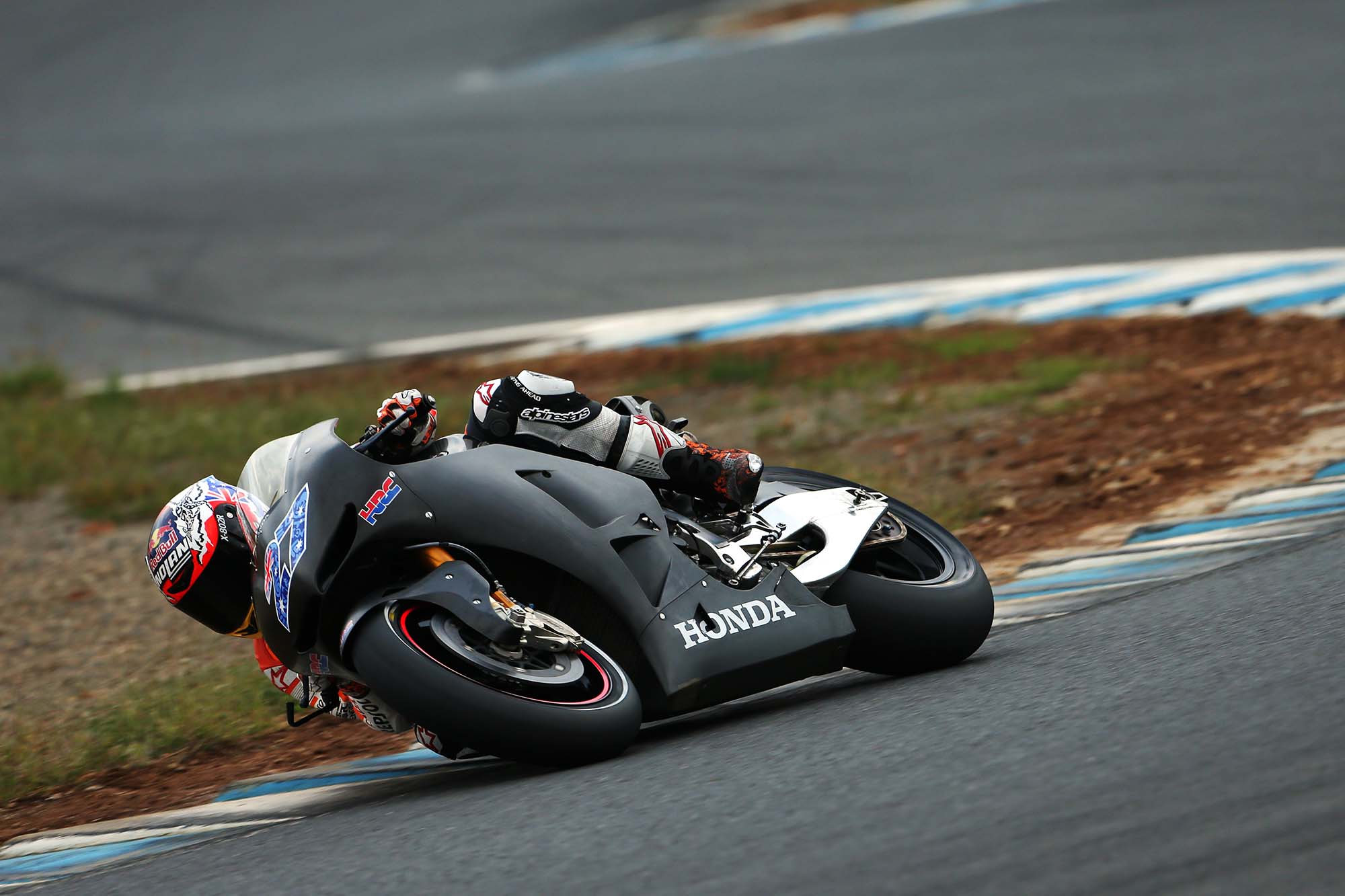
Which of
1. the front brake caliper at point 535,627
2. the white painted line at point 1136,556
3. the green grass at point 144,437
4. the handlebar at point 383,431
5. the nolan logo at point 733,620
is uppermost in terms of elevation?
the green grass at point 144,437

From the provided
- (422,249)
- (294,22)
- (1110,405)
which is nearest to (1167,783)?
(1110,405)

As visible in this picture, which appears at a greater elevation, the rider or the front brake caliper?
the rider

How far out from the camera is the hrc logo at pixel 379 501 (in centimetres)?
402

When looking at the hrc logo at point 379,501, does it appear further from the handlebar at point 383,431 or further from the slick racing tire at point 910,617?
the slick racing tire at point 910,617

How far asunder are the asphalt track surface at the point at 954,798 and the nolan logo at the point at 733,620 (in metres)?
0.25

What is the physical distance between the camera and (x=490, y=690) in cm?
379

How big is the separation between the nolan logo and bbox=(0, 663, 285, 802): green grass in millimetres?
2068

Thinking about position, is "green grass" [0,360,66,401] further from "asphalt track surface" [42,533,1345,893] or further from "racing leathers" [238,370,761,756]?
"asphalt track surface" [42,533,1345,893]

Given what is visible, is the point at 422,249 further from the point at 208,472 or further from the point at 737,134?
the point at 208,472

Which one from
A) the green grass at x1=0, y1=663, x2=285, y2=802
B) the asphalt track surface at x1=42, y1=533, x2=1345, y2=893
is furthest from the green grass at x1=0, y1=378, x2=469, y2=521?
the asphalt track surface at x1=42, y1=533, x2=1345, y2=893

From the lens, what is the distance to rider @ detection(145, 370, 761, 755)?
13.8 ft

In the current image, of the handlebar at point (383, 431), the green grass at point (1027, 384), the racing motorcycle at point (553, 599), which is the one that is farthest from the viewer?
the green grass at point (1027, 384)

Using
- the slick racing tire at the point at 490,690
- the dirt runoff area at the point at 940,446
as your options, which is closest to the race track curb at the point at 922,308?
the dirt runoff area at the point at 940,446

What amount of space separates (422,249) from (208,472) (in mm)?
5756
